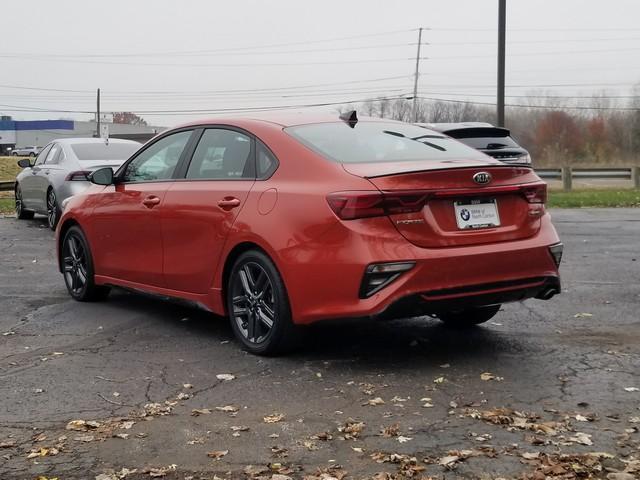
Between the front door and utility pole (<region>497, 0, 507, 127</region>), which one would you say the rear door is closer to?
the front door

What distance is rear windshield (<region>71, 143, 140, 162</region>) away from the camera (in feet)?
43.9

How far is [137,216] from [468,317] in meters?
2.63

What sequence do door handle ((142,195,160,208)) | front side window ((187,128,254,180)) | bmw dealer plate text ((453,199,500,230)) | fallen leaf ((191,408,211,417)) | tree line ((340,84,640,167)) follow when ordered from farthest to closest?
tree line ((340,84,640,167))
door handle ((142,195,160,208))
front side window ((187,128,254,180))
bmw dealer plate text ((453,199,500,230))
fallen leaf ((191,408,211,417))

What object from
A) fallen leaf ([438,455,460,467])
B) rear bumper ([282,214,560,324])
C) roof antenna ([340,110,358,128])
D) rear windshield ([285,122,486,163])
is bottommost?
fallen leaf ([438,455,460,467])

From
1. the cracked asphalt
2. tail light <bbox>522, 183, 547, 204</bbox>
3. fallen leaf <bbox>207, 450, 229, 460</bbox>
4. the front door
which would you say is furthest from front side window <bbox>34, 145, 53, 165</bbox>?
fallen leaf <bbox>207, 450, 229, 460</bbox>

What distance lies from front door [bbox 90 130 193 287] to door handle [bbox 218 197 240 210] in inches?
31.5

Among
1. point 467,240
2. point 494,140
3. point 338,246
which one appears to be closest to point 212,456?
point 338,246

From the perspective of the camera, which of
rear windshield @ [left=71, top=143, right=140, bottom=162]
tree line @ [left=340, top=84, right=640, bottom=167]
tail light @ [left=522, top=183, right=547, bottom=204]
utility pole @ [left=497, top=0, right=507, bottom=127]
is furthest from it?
tree line @ [left=340, top=84, right=640, bottom=167]

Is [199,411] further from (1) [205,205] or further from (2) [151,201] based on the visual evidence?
(2) [151,201]

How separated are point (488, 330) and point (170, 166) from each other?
2.66m

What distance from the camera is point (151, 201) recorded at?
6.42 m

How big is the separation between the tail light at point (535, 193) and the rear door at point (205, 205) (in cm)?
175

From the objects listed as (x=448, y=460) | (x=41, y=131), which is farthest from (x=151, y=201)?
(x=41, y=131)

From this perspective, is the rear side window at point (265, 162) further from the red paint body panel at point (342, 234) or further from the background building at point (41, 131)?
the background building at point (41, 131)
